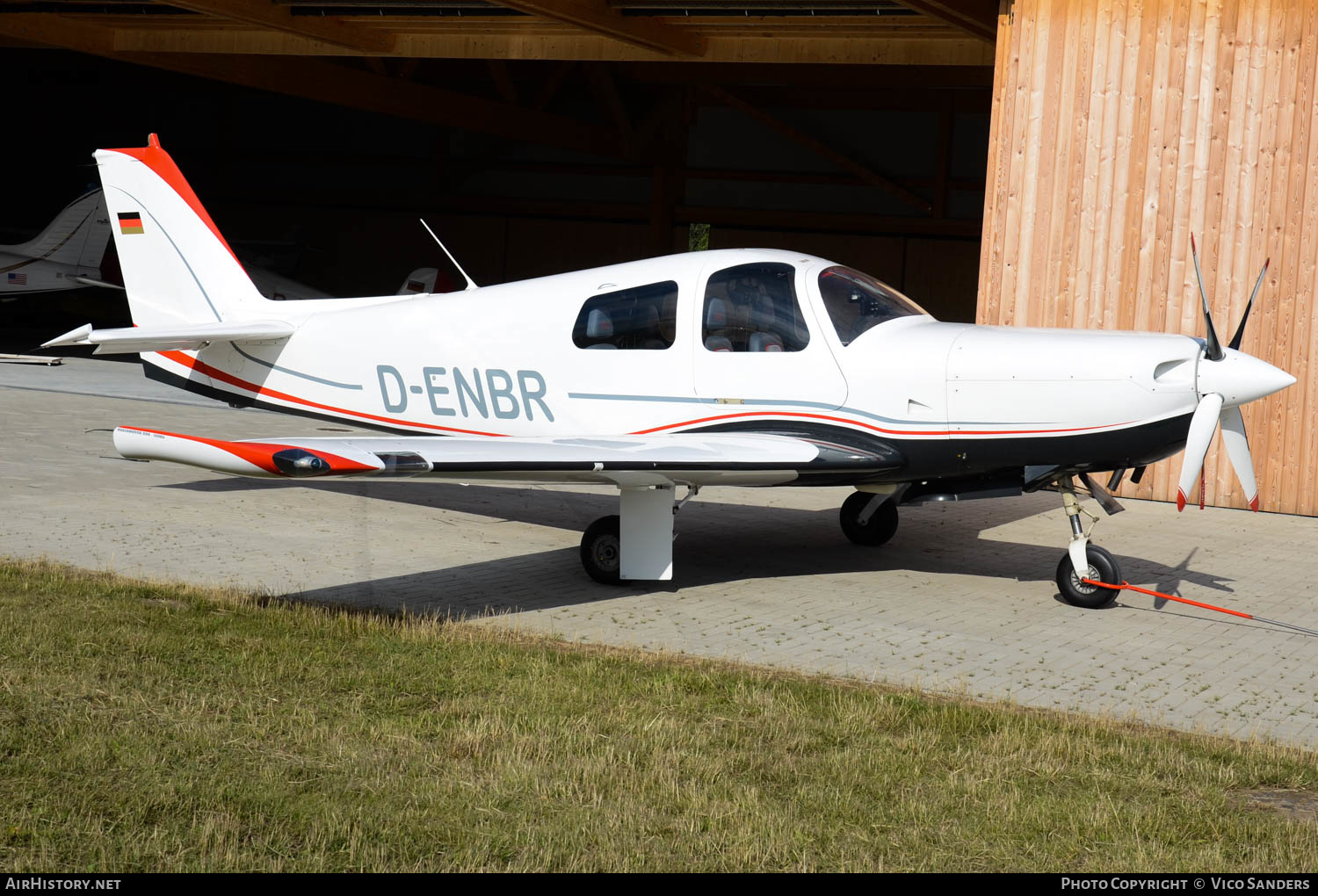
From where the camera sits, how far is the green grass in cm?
379

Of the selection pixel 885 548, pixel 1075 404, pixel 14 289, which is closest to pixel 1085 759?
pixel 1075 404

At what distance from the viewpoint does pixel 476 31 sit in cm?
1559

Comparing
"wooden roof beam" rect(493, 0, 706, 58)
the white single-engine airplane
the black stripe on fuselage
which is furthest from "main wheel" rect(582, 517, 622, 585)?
"wooden roof beam" rect(493, 0, 706, 58)

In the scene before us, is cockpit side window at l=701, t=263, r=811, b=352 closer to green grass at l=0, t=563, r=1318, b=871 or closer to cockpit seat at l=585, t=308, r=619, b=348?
cockpit seat at l=585, t=308, r=619, b=348

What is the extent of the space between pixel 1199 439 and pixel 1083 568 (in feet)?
3.66

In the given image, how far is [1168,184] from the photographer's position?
11688 millimetres

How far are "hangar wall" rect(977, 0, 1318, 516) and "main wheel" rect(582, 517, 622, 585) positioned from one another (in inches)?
231

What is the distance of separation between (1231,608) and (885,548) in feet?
8.10

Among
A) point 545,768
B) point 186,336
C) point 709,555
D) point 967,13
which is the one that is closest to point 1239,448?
point 709,555

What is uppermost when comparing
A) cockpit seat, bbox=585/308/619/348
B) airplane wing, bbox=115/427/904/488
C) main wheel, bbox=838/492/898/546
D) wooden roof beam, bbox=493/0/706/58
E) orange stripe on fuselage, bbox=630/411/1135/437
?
wooden roof beam, bbox=493/0/706/58

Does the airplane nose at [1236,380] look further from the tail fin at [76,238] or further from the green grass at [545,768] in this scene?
the tail fin at [76,238]

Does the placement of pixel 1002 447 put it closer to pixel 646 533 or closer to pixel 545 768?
pixel 646 533

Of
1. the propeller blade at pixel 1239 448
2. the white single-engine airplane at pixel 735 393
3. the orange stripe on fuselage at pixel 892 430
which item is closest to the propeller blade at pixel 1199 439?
the white single-engine airplane at pixel 735 393

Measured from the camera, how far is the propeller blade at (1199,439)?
6734 millimetres
